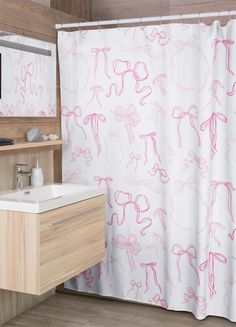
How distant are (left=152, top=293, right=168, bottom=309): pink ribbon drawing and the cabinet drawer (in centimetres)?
46

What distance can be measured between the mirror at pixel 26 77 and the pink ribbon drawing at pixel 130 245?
0.98 m

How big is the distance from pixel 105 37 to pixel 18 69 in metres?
0.63

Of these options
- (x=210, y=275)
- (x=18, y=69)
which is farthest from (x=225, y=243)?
(x=18, y=69)

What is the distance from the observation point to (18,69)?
3.07 metres

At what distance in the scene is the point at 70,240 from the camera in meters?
2.93

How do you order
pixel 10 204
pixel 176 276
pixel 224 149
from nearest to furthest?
pixel 10 204 < pixel 224 149 < pixel 176 276

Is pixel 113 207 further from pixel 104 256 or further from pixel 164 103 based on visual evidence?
pixel 164 103

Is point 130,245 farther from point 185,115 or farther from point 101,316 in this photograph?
point 185,115

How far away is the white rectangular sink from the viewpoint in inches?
105

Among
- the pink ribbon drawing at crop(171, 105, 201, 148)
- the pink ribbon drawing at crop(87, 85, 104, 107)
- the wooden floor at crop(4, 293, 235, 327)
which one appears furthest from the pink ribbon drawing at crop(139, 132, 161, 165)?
the wooden floor at crop(4, 293, 235, 327)

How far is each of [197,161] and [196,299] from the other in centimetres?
88

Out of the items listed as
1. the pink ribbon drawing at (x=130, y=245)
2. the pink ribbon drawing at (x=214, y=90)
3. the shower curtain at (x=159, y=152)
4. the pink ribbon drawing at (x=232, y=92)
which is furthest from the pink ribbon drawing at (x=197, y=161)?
the pink ribbon drawing at (x=130, y=245)

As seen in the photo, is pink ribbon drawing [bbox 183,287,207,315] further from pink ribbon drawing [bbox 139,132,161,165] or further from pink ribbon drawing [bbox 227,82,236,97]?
pink ribbon drawing [bbox 227,82,236,97]

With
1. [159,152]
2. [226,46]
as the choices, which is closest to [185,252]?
[159,152]
